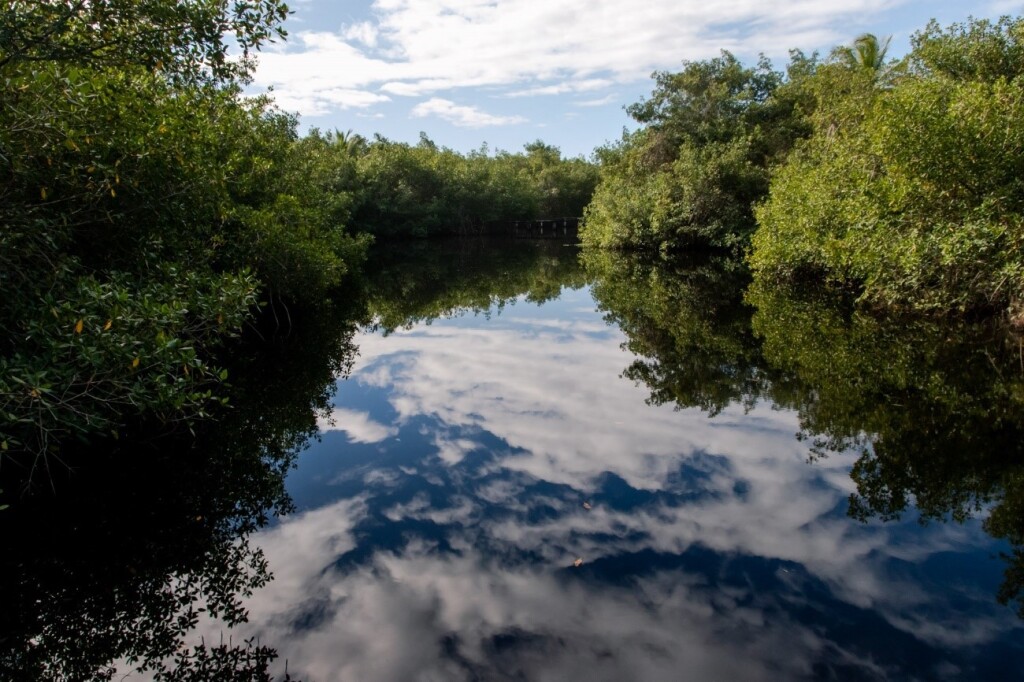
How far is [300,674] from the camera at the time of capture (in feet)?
13.1

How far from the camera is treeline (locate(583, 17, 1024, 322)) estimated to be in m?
10.6

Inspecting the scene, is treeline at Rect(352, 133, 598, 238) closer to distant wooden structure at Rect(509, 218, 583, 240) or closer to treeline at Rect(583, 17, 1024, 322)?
distant wooden structure at Rect(509, 218, 583, 240)

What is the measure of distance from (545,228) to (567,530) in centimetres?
6826

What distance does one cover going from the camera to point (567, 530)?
18.9 ft

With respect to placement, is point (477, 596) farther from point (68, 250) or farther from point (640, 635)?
point (68, 250)

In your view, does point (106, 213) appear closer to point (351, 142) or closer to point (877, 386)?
point (877, 386)

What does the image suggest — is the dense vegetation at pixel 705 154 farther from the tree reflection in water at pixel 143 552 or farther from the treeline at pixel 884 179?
the tree reflection in water at pixel 143 552

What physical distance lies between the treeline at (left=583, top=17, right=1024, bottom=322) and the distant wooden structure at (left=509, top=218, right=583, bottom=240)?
33.1 meters

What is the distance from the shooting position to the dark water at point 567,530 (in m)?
4.19

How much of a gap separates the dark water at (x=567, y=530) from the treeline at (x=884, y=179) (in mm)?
1936

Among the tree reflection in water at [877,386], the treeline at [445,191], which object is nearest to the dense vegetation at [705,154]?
the tree reflection in water at [877,386]

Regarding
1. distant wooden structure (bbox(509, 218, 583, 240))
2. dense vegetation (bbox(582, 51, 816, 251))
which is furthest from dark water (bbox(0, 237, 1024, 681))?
distant wooden structure (bbox(509, 218, 583, 240))

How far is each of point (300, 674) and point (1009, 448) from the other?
801 centimetres

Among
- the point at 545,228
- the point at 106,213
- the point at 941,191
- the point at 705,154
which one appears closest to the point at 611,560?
the point at 106,213
